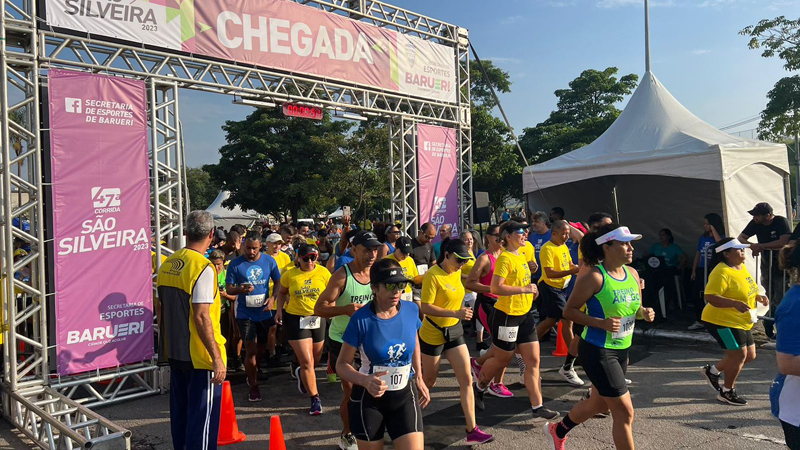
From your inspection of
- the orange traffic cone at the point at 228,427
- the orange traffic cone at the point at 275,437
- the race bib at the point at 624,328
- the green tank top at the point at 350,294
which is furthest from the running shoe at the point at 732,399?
the orange traffic cone at the point at 228,427

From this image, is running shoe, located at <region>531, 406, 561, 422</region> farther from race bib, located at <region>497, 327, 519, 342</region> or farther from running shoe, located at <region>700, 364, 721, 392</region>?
running shoe, located at <region>700, 364, 721, 392</region>

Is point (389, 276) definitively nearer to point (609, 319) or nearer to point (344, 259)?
point (609, 319)

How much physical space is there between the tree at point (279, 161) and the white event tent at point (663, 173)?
51.4ft

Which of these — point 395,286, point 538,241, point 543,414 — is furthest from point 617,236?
point 538,241

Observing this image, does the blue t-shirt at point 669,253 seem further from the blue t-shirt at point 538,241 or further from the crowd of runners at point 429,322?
the blue t-shirt at point 538,241

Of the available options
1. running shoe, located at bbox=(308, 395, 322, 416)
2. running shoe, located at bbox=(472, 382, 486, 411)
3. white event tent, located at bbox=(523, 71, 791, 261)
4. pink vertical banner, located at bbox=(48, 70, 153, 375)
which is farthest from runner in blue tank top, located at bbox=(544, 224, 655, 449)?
white event tent, located at bbox=(523, 71, 791, 261)

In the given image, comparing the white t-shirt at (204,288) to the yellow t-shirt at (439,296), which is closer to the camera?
the white t-shirt at (204,288)

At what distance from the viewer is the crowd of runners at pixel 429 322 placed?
3199mm

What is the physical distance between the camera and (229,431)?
5012mm

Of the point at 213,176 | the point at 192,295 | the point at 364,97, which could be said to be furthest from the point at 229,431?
the point at 213,176

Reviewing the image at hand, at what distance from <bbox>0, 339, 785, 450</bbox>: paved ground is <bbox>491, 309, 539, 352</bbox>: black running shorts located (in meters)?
0.72

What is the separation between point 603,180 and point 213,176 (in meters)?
21.9

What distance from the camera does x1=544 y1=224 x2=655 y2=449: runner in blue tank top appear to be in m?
3.65

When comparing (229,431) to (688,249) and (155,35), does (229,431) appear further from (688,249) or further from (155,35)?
(688,249)
